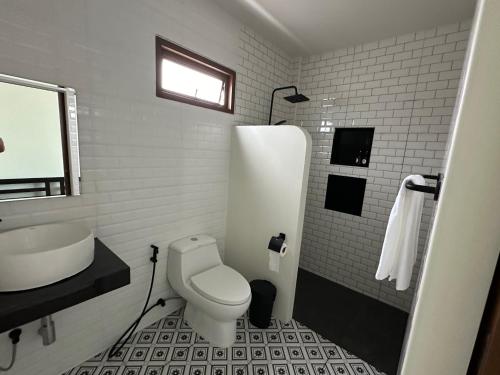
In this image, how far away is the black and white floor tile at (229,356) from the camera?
5.10 ft

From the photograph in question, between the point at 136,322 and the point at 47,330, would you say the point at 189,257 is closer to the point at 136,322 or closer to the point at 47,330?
the point at 136,322

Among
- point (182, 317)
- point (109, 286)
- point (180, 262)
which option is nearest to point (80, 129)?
point (109, 286)

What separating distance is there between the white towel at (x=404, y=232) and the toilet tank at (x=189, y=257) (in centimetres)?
137

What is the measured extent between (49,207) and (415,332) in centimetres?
167

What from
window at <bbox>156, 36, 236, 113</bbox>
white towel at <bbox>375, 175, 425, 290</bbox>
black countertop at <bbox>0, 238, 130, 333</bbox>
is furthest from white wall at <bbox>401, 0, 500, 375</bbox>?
window at <bbox>156, 36, 236, 113</bbox>

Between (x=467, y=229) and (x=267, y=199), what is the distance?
178 cm

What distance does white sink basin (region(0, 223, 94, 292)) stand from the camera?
3.12 feet

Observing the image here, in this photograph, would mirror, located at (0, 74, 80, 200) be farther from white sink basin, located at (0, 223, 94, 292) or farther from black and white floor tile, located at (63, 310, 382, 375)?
black and white floor tile, located at (63, 310, 382, 375)

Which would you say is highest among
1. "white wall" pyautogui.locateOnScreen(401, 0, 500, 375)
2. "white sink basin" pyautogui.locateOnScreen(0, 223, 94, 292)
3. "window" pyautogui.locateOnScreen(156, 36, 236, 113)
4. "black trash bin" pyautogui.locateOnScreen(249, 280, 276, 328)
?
"window" pyautogui.locateOnScreen(156, 36, 236, 113)

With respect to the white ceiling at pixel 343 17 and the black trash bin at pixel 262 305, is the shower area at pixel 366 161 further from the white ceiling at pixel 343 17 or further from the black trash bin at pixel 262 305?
the black trash bin at pixel 262 305

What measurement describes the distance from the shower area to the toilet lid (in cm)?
82

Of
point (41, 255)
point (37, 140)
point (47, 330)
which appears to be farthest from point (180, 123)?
point (47, 330)

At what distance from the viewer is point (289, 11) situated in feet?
6.35

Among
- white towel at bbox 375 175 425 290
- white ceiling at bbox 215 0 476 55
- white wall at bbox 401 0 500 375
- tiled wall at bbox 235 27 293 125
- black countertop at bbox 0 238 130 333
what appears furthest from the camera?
tiled wall at bbox 235 27 293 125
